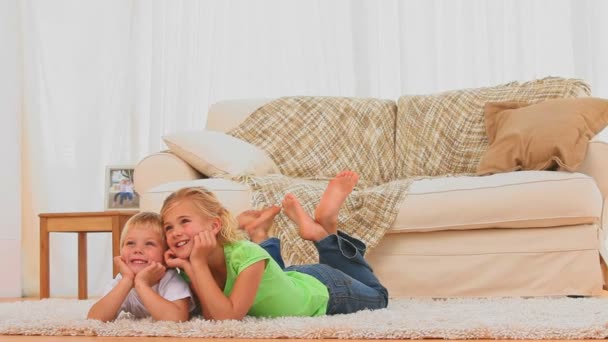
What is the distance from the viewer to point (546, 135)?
3139mm

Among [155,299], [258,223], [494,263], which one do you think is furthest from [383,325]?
[494,263]

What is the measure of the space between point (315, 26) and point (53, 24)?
1423 mm

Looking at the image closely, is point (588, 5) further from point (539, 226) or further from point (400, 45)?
point (539, 226)

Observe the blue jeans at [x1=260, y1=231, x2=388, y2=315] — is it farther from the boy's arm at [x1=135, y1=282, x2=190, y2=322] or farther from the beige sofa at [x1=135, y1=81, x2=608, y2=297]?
the beige sofa at [x1=135, y1=81, x2=608, y2=297]

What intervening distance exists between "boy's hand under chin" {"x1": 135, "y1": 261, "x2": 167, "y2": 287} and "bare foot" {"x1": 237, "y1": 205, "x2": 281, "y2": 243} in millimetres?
639

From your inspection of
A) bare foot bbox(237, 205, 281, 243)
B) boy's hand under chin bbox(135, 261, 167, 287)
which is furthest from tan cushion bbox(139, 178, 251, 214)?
boy's hand under chin bbox(135, 261, 167, 287)

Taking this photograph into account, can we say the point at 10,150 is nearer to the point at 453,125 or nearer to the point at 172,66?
the point at 172,66

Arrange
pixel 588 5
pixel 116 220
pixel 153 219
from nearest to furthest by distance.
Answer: pixel 153 219, pixel 116 220, pixel 588 5

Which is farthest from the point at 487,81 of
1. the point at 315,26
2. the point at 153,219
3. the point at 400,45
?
the point at 153,219

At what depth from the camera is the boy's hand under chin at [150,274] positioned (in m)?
1.93

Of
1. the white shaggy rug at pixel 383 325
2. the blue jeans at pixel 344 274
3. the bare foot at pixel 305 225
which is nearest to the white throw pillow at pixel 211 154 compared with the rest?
the bare foot at pixel 305 225

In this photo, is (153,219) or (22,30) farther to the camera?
(22,30)

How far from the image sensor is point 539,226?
286 centimetres

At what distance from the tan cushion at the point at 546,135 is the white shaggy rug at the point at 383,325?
0.91m
